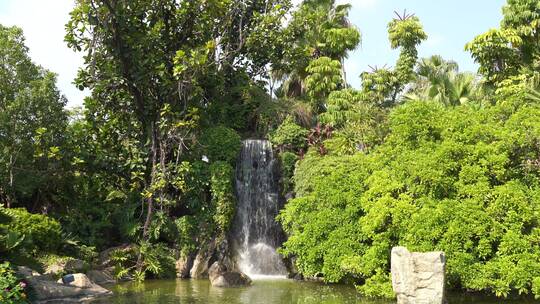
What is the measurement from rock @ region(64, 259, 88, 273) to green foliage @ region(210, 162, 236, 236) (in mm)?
5475

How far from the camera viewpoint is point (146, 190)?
813 inches

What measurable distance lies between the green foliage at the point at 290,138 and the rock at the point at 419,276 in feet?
39.1

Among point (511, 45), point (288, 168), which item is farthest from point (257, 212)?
point (511, 45)

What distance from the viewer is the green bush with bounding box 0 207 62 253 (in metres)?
16.3

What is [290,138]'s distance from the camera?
934 inches

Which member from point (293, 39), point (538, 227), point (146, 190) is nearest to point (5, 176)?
point (146, 190)

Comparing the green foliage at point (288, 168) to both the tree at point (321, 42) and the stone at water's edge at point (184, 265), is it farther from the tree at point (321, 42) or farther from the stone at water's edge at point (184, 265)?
the tree at point (321, 42)

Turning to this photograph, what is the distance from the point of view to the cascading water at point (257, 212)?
21.0 m

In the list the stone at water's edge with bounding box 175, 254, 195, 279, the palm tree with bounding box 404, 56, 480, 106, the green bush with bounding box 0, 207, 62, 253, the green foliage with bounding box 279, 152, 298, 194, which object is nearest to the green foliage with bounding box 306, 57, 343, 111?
the palm tree with bounding box 404, 56, 480, 106

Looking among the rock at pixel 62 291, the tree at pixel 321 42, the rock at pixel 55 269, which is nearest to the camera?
the rock at pixel 62 291

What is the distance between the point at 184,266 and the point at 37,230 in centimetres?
588

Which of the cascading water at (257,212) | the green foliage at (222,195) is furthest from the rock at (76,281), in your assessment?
the cascading water at (257,212)

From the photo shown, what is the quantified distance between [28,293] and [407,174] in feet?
33.0

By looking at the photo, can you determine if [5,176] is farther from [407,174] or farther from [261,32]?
[407,174]
